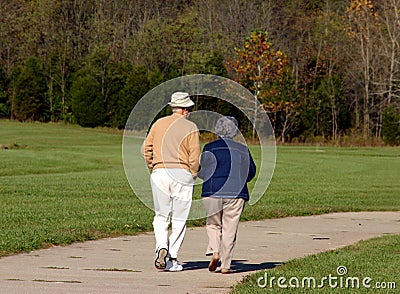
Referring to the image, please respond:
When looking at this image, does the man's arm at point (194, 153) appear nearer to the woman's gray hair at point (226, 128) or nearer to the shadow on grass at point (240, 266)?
the woman's gray hair at point (226, 128)

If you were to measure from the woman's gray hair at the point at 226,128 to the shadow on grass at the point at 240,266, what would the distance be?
1619 mm

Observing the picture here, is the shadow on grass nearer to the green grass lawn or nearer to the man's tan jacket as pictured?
the green grass lawn

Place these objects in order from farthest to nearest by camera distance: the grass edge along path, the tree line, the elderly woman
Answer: the tree line < the elderly woman < the grass edge along path

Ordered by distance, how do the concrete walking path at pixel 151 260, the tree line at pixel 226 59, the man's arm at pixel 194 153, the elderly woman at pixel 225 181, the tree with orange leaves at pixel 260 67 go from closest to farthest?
the concrete walking path at pixel 151 260 < the man's arm at pixel 194 153 < the elderly woman at pixel 225 181 < the tree with orange leaves at pixel 260 67 < the tree line at pixel 226 59

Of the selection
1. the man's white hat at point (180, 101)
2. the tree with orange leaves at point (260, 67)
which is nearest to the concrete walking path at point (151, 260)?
the man's white hat at point (180, 101)

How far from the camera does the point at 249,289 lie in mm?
8664

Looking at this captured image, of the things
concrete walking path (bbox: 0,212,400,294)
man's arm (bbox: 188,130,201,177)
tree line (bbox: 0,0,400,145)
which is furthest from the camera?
tree line (bbox: 0,0,400,145)

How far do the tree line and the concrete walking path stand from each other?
44.4 metres

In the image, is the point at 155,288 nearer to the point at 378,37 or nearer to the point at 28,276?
the point at 28,276

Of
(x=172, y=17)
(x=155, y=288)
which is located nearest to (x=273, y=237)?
(x=155, y=288)

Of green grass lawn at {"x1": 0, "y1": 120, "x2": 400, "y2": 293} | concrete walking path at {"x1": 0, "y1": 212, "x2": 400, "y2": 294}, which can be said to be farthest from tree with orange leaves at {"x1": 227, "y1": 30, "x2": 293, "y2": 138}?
concrete walking path at {"x1": 0, "y1": 212, "x2": 400, "y2": 294}

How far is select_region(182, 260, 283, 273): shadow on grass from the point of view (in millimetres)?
10520

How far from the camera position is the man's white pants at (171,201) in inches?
397

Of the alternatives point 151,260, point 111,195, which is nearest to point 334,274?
point 151,260
